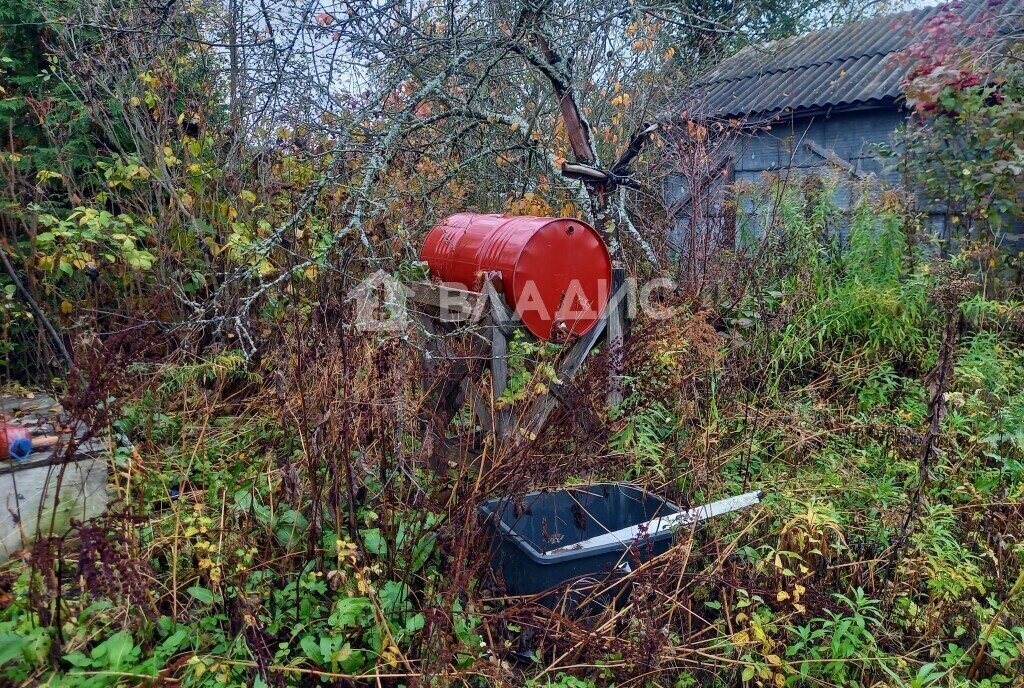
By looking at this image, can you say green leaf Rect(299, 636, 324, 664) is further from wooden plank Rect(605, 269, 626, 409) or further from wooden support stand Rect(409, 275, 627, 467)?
wooden plank Rect(605, 269, 626, 409)

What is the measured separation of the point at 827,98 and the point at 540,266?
717cm

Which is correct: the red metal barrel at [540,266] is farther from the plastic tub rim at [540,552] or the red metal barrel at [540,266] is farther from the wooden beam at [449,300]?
the plastic tub rim at [540,552]

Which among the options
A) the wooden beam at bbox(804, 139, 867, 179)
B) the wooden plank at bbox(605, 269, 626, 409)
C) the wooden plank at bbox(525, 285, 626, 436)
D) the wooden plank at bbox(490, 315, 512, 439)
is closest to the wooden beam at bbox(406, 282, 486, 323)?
the wooden plank at bbox(490, 315, 512, 439)

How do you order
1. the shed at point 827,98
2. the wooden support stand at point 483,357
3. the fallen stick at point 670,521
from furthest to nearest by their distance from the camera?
the shed at point 827,98 → the wooden support stand at point 483,357 → the fallen stick at point 670,521

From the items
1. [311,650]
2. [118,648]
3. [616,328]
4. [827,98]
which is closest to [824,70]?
[827,98]

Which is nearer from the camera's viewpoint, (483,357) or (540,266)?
(483,357)

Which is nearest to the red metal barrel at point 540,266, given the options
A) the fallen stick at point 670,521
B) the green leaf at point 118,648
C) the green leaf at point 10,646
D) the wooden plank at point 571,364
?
the wooden plank at point 571,364

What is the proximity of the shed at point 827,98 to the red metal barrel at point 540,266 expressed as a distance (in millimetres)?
2668

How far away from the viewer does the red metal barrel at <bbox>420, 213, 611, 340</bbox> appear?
4.11 metres

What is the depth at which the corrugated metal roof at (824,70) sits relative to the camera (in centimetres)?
911

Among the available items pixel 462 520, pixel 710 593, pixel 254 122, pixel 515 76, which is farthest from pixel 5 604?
pixel 515 76

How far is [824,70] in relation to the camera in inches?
431

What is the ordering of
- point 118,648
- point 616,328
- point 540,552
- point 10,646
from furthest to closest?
point 616,328 → point 540,552 → point 118,648 → point 10,646

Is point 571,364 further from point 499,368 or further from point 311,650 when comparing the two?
point 311,650
